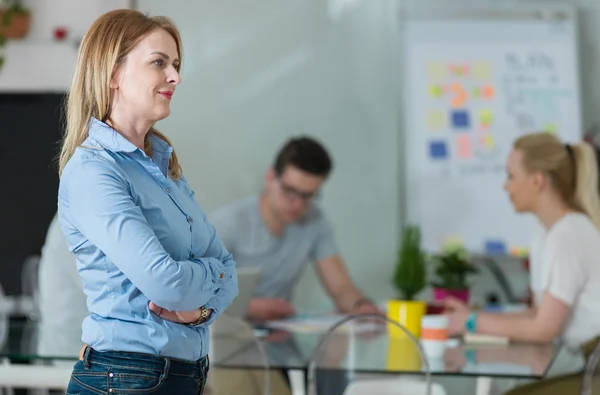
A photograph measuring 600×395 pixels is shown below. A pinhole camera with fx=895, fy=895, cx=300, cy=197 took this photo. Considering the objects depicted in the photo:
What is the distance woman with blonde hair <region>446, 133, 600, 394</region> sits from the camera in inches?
117

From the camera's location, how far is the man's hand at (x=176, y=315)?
1.49 m

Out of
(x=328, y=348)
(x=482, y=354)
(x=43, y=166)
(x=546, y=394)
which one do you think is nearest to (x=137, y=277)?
(x=328, y=348)

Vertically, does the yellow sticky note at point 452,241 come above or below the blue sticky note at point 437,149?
below

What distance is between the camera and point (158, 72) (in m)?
1.54

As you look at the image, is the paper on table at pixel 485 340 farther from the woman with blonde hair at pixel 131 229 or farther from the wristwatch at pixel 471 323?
the woman with blonde hair at pixel 131 229

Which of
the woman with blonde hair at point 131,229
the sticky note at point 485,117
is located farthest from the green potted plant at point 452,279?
the woman with blonde hair at point 131,229

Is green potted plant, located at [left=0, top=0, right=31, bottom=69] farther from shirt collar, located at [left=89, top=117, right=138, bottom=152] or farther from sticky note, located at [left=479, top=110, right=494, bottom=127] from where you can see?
shirt collar, located at [left=89, top=117, right=138, bottom=152]

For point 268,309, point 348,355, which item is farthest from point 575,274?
point 268,309

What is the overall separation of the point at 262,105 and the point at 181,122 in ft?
1.51

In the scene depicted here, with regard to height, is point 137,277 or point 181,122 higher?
point 181,122

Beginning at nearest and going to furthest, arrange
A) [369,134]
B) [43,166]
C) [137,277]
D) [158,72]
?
[137,277] < [158,72] < [369,134] < [43,166]

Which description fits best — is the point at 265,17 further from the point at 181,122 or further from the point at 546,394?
the point at 546,394

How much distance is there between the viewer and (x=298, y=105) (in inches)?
195

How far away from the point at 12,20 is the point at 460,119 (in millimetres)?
2612
